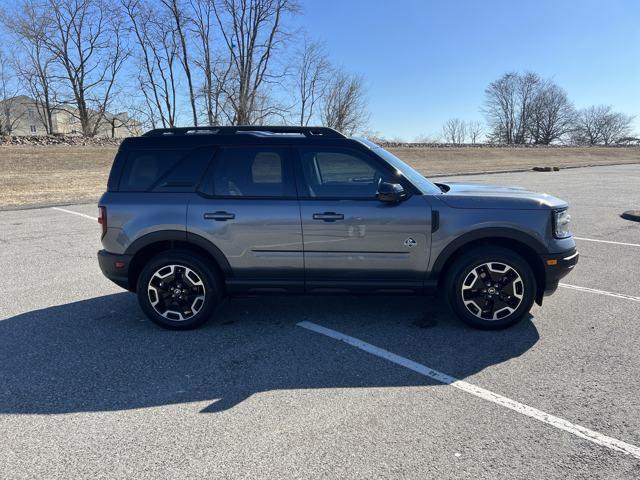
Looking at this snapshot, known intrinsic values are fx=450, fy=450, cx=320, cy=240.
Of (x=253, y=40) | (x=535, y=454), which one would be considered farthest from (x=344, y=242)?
(x=253, y=40)

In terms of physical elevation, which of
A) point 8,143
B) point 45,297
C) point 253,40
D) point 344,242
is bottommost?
point 45,297

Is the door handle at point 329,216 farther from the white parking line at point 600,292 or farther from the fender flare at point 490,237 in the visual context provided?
the white parking line at point 600,292

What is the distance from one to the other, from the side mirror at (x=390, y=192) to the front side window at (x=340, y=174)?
14 cm

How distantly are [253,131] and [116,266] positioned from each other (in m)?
1.84

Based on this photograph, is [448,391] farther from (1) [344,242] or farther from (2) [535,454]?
(1) [344,242]

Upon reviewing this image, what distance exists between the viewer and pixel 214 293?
4215 mm

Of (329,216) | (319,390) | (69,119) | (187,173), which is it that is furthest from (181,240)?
(69,119)

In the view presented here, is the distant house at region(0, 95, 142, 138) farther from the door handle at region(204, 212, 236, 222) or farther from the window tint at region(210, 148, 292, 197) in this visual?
the door handle at region(204, 212, 236, 222)

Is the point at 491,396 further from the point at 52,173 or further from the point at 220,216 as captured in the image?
the point at 52,173

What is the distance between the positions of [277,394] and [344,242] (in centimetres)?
150

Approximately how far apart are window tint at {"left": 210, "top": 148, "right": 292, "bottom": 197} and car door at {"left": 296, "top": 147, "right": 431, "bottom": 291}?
22cm

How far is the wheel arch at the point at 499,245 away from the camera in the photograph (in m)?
4.01

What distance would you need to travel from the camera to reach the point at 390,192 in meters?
3.88

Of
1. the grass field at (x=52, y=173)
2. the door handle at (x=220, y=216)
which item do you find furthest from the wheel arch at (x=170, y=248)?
the grass field at (x=52, y=173)
